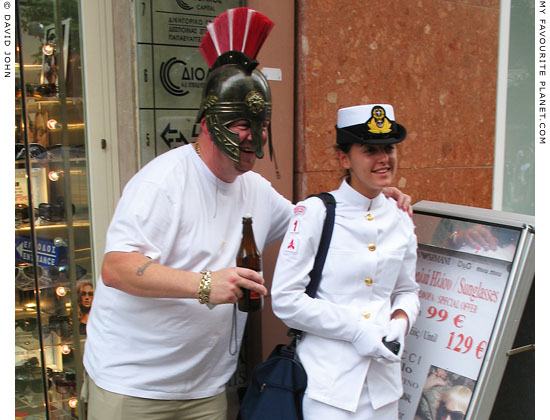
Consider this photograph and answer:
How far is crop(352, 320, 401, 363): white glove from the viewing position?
2.30 meters

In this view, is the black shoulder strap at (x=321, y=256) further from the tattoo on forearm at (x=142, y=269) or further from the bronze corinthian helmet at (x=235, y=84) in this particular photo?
the tattoo on forearm at (x=142, y=269)

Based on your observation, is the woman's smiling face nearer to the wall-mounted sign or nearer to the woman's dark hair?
the woman's dark hair

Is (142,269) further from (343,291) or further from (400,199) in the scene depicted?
(400,199)

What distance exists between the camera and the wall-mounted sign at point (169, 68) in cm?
332

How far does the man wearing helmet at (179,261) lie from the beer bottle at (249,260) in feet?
0.12

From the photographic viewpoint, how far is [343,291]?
7.91 ft

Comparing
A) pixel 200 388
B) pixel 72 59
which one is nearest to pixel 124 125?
pixel 72 59

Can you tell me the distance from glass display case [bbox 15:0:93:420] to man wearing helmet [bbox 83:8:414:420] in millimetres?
1048

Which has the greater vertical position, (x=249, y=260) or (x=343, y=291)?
(x=249, y=260)

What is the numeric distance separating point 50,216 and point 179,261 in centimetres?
147

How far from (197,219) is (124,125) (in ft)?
4.32

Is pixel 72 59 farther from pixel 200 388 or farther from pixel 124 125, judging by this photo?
pixel 200 388

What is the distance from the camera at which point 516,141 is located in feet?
17.5

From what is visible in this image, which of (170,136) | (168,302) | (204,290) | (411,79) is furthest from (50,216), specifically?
(411,79)
